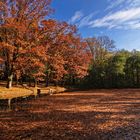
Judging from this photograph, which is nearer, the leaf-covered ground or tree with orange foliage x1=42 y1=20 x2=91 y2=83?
the leaf-covered ground

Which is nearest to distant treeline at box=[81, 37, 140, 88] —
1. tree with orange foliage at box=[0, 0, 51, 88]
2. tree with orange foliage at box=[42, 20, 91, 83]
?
tree with orange foliage at box=[42, 20, 91, 83]

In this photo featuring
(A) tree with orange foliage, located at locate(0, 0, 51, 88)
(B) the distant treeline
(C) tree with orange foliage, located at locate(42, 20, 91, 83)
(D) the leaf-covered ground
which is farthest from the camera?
(B) the distant treeline

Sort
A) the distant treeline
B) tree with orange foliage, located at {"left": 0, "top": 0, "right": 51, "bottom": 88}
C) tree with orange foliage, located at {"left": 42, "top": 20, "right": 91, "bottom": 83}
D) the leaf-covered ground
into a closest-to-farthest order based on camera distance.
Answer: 1. the leaf-covered ground
2. tree with orange foliage, located at {"left": 0, "top": 0, "right": 51, "bottom": 88}
3. tree with orange foliage, located at {"left": 42, "top": 20, "right": 91, "bottom": 83}
4. the distant treeline

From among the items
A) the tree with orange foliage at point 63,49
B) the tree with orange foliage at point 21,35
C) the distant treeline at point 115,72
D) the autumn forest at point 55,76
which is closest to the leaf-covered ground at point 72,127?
the autumn forest at point 55,76

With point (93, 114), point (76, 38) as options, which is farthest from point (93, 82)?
point (93, 114)

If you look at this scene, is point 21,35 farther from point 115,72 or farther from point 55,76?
point 115,72

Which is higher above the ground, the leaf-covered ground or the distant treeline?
the distant treeline

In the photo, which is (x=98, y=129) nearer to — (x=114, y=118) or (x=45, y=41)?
(x=114, y=118)

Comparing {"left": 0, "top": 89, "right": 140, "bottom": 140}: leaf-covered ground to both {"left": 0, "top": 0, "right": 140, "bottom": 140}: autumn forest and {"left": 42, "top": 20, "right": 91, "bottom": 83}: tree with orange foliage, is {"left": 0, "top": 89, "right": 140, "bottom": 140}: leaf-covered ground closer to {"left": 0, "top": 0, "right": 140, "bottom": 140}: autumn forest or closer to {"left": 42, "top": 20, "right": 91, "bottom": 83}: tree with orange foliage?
{"left": 0, "top": 0, "right": 140, "bottom": 140}: autumn forest

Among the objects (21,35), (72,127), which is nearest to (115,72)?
(21,35)

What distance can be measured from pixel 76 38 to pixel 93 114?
106 feet

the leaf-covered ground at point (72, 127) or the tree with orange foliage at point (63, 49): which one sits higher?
the tree with orange foliage at point (63, 49)

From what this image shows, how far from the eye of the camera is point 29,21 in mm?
34594

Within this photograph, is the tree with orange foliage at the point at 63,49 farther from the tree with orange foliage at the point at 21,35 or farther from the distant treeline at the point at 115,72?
the distant treeline at the point at 115,72
